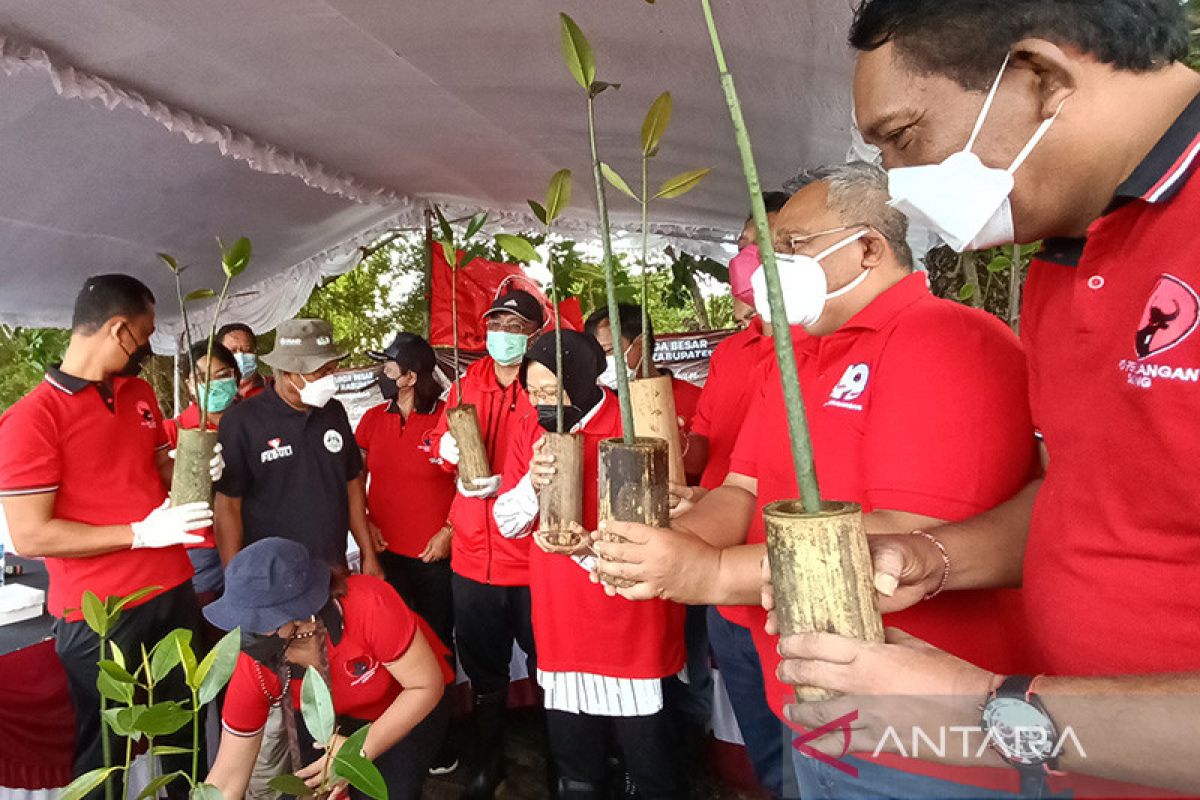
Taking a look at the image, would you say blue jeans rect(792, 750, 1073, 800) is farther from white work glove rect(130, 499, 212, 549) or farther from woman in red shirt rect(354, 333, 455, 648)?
woman in red shirt rect(354, 333, 455, 648)

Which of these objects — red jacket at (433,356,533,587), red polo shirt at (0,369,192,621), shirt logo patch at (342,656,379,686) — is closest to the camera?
shirt logo patch at (342,656,379,686)

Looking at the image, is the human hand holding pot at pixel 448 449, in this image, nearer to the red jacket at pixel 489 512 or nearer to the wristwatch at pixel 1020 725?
the red jacket at pixel 489 512

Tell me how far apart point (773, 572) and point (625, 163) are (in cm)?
353

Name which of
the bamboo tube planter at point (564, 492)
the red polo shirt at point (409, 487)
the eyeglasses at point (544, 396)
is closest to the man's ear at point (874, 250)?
the bamboo tube planter at point (564, 492)

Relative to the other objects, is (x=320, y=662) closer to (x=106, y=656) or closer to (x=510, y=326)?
(x=106, y=656)

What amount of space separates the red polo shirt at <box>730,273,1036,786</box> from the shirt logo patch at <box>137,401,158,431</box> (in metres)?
2.20

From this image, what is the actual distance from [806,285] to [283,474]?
2359mm

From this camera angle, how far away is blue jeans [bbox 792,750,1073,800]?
434mm

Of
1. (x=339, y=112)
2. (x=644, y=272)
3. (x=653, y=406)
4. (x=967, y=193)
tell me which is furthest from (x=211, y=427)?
(x=967, y=193)

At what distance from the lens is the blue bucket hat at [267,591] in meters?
1.73

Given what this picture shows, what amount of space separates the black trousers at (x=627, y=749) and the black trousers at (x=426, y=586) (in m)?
1.29

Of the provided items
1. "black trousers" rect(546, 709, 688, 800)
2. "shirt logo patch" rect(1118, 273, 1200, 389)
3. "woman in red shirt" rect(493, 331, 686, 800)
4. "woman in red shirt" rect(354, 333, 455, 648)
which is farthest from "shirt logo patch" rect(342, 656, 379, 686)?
"shirt logo patch" rect(1118, 273, 1200, 389)

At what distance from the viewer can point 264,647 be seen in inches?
68.9

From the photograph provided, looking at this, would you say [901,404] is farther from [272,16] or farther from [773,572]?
[272,16]
